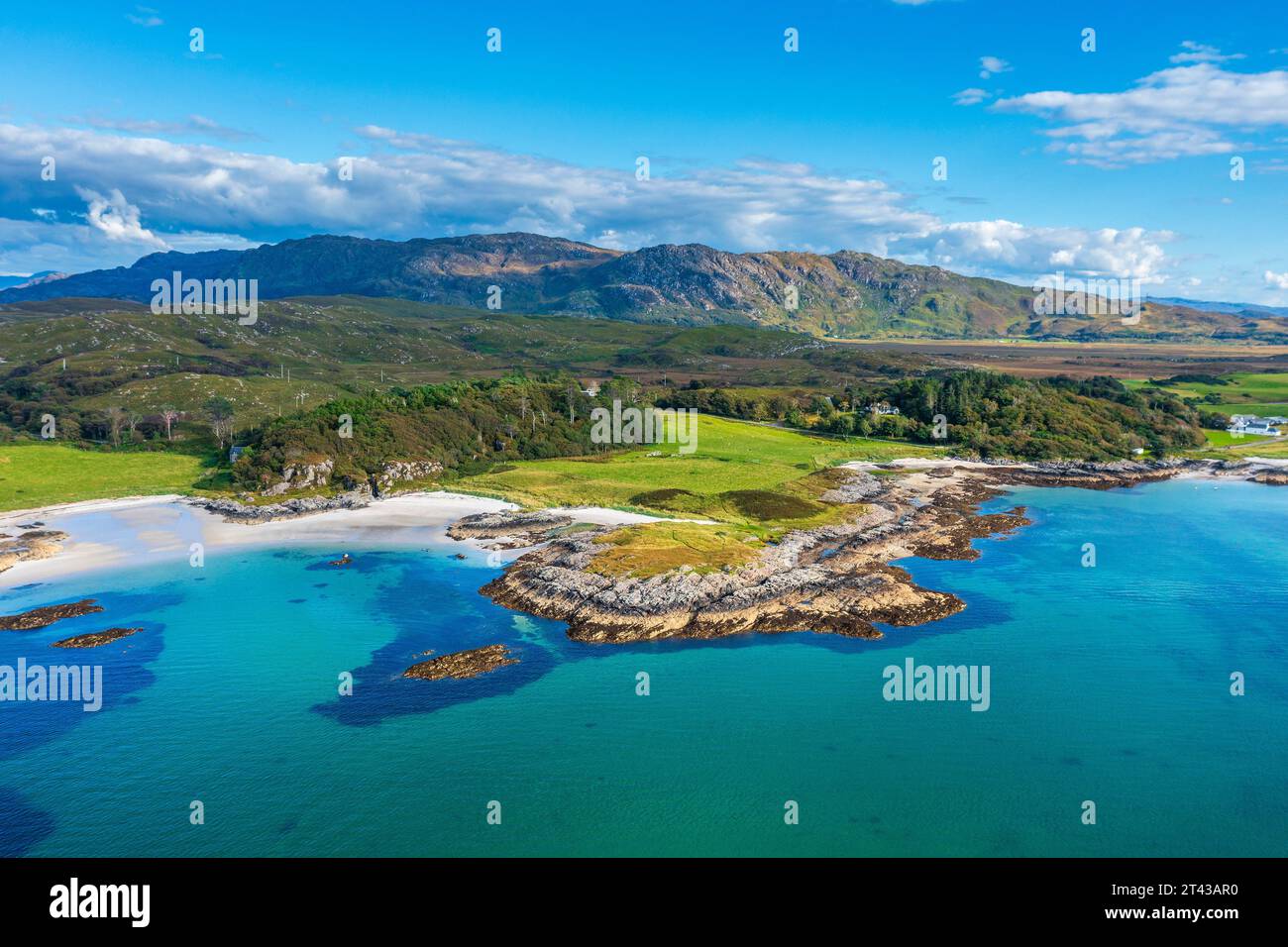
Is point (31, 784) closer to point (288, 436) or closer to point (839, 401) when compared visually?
point (288, 436)

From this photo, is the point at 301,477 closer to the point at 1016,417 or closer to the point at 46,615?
the point at 46,615

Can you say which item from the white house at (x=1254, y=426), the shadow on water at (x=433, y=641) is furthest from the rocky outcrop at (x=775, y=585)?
the white house at (x=1254, y=426)

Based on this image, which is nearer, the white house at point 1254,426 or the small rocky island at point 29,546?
the small rocky island at point 29,546

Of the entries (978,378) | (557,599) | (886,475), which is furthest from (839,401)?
(557,599)

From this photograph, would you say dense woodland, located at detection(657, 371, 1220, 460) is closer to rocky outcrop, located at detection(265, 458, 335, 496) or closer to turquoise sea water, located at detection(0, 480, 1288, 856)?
turquoise sea water, located at detection(0, 480, 1288, 856)

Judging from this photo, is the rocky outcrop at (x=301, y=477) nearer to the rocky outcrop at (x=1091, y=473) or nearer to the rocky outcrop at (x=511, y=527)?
the rocky outcrop at (x=511, y=527)

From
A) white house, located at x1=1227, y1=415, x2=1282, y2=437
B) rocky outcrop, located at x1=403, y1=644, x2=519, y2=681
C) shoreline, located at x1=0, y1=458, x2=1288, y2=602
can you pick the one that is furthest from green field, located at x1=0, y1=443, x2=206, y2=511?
white house, located at x1=1227, y1=415, x2=1282, y2=437
